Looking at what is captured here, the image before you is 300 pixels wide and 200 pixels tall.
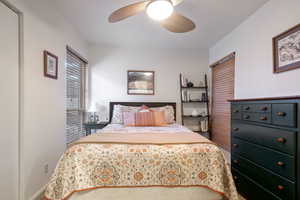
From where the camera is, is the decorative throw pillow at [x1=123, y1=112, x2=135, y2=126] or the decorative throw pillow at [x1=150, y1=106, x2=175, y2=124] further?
the decorative throw pillow at [x1=150, y1=106, x2=175, y2=124]

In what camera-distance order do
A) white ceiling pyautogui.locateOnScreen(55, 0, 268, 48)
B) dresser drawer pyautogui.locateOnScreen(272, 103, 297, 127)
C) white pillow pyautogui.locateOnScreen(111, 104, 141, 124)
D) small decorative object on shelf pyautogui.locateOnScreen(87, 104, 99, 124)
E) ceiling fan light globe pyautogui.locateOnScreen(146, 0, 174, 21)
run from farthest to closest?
small decorative object on shelf pyautogui.locateOnScreen(87, 104, 99, 124), white pillow pyautogui.locateOnScreen(111, 104, 141, 124), white ceiling pyautogui.locateOnScreen(55, 0, 268, 48), ceiling fan light globe pyautogui.locateOnScreen(146, 0, 174, 21), dresser drawer pyautogui.locateOnScreen(272, 103, 297, 127)

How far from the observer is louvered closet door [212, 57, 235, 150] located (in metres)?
3.15

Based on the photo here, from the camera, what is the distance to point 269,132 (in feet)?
4.95

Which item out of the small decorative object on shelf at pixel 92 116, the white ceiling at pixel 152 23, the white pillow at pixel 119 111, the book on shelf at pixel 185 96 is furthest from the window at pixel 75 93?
the book on shelf at pixel 185 96

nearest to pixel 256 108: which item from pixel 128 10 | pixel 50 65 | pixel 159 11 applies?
→ pixel 159 11

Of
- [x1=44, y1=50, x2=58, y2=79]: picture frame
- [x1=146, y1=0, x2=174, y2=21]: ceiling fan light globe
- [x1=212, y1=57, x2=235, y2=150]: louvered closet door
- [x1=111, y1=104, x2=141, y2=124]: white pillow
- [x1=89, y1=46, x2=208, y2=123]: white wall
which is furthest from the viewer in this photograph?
[x1=89, y1=46, x2=208, y2=123]: white wall

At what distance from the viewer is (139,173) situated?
1.60 metres

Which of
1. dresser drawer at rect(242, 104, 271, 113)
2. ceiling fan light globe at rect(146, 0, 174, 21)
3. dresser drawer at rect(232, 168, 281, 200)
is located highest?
ceiling fan light globe at rect(146, 0, 174, 21)

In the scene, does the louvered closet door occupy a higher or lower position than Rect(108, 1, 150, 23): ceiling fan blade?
lower

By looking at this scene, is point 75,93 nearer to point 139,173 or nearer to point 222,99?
point 139,173

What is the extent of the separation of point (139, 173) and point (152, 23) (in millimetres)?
2371

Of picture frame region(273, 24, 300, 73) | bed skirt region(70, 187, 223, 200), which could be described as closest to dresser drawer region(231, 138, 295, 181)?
bed skirt region(70, 187, 223, 200)

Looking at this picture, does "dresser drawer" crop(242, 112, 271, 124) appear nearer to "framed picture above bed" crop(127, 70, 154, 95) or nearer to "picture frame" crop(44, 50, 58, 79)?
"framed picture above bed" crop(127, 70, 154, 95)

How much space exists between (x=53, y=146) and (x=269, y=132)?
2.67 m
